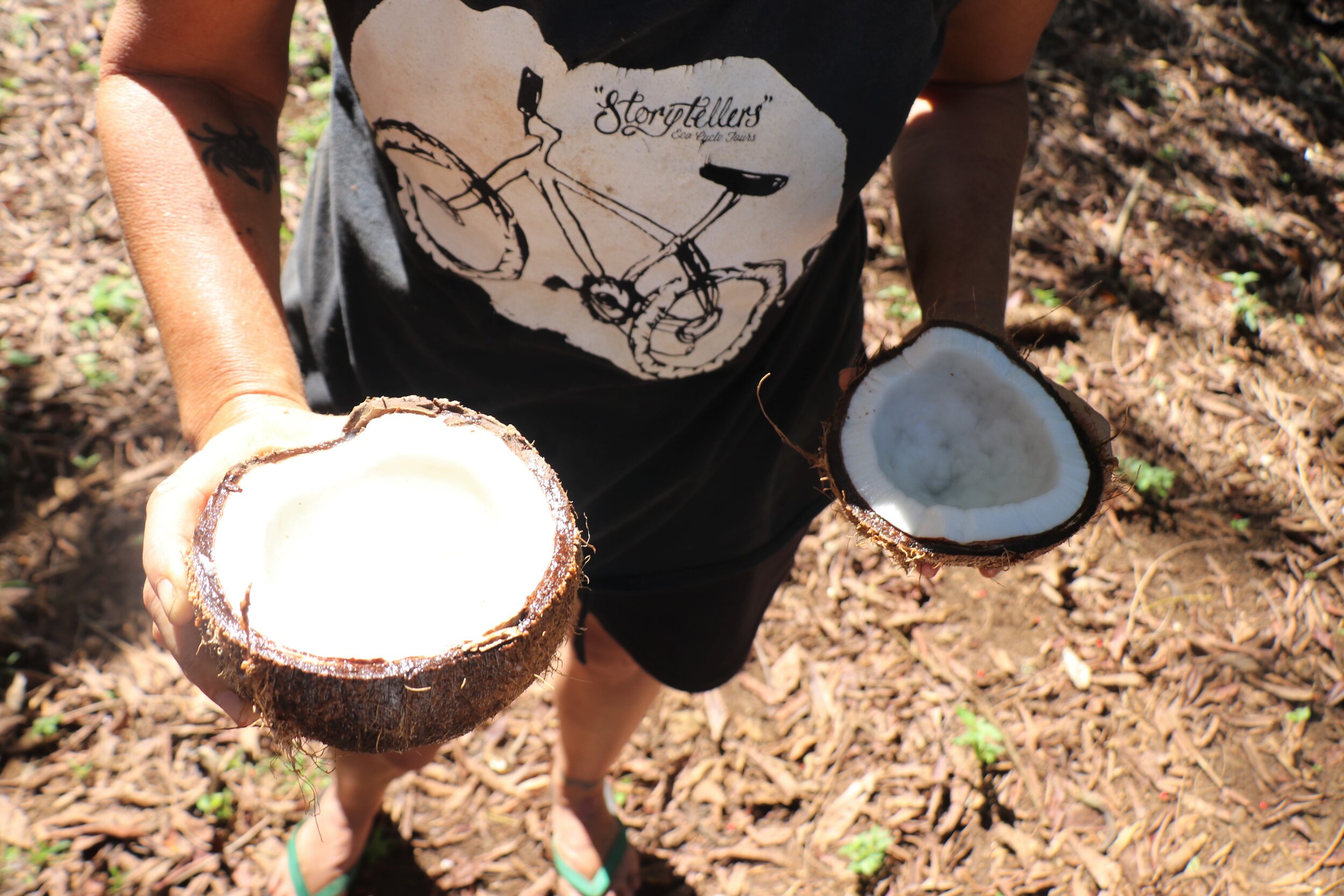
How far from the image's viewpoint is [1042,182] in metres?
3.99

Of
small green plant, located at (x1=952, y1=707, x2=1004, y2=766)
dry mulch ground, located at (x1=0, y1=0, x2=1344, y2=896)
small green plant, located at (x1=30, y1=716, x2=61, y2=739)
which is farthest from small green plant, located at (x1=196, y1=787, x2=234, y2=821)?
small green plant, located at (x1=952, y1=707, x2=1004, y2=766)

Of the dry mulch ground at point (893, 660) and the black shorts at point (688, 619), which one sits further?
the dry mulch ground at point (893, 660)

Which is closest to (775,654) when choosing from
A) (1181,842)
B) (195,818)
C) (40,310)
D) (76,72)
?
(1181,842)

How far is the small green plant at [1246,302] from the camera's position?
3537 mm

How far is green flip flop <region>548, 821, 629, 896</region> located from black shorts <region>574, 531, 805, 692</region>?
80 centimetres

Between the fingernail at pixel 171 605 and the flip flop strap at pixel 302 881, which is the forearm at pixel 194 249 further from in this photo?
the flip flop strap at pixel 302 881

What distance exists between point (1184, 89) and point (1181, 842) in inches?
139

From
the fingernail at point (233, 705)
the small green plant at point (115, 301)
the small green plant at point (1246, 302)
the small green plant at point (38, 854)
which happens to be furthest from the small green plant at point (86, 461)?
the small green plant at point (1246, 302)

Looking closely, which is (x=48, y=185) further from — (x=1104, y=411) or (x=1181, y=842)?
(x=1181, y=842)

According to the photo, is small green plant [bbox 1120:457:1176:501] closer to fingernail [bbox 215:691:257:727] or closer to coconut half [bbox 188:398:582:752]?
coconut half [bbox 188:398:582:752]

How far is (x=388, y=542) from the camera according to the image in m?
1.33

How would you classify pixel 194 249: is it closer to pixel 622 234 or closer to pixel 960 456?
pixel 622 234

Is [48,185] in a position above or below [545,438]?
below

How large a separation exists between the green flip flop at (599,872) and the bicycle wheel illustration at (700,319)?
154cm
